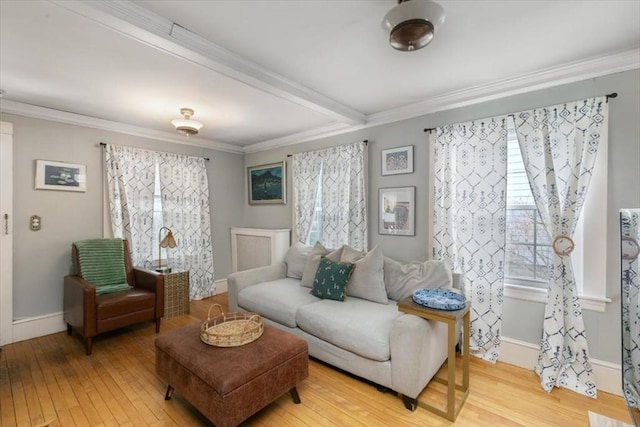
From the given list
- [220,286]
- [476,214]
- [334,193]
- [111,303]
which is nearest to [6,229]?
[111,303]

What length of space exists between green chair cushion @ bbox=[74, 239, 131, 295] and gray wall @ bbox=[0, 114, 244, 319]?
294 mm

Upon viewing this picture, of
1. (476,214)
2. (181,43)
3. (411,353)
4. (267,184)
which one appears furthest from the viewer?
(267,184)

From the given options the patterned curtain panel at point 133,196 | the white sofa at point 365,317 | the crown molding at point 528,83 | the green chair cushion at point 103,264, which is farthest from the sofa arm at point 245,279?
the crown molding at point 528,83

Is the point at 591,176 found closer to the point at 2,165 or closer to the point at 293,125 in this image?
the point at 293,125

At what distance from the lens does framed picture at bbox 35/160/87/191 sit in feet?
10.0

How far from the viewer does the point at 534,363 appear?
238 centimetres

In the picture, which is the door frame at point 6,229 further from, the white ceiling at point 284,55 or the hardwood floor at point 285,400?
the hardwood floor at point 285,400

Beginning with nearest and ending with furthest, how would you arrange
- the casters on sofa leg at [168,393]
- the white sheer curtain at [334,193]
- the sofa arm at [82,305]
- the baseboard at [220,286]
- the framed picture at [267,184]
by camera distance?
the casters on sofa leg at [168,393], the sofa arm at [82,305], the white sheer curtain at [334,193], the framed picture at [267,184], the baseboard at [220,286]

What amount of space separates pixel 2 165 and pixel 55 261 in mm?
1070

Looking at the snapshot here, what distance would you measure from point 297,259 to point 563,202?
2.62 meters

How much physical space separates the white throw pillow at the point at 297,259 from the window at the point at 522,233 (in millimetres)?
2089

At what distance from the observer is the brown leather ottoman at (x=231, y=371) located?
1.60 m

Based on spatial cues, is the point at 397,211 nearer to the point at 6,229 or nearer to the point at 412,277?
the point at 412,277

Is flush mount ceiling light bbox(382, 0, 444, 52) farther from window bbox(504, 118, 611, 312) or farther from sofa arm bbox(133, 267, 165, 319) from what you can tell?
sofa arm bbox(133, 267, 165, 319)
